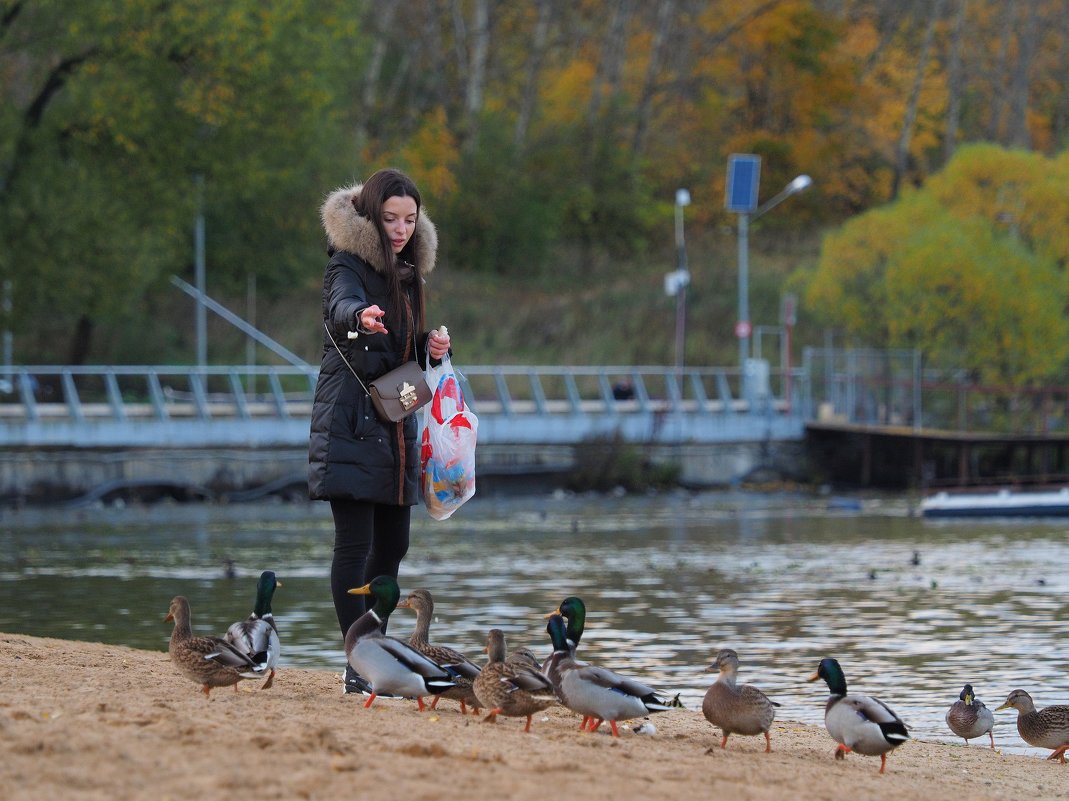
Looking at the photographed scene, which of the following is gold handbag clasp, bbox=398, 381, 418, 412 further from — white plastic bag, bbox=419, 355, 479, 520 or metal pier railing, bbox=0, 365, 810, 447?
metal pier railing, bbox=0, 365, 810, 447

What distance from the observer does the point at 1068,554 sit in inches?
1041

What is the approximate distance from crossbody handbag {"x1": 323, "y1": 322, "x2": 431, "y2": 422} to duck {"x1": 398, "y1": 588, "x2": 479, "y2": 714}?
1.14 metres

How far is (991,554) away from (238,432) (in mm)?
20338

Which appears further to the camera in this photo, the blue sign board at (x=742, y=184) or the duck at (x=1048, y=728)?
the blue sign board at (x=742, y=184)

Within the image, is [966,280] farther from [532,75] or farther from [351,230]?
[351,230]

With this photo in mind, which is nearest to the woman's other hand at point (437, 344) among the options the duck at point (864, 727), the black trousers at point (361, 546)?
the black trousers at point (361, 546)

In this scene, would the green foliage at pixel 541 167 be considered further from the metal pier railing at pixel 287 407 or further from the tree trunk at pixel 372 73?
the metal pier railing at pixel 287 407

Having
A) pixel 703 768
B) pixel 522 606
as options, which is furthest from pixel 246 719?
pixel 522 606

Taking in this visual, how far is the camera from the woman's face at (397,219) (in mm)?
9531

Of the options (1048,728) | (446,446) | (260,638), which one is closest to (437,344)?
(446,446)

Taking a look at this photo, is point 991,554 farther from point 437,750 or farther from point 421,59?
point 421,59

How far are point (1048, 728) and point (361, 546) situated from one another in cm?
366

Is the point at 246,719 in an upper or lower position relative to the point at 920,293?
lower

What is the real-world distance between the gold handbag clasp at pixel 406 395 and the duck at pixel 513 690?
121 cm
